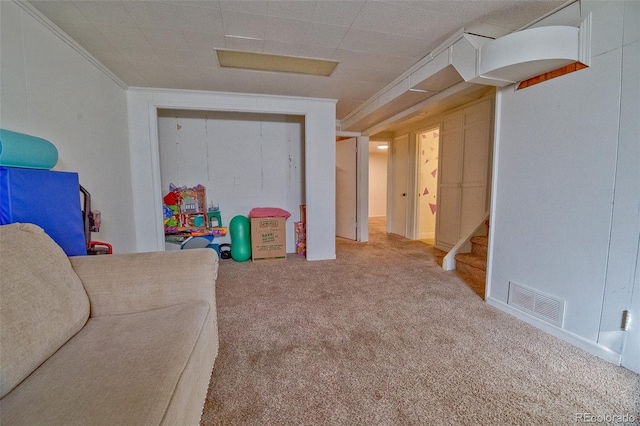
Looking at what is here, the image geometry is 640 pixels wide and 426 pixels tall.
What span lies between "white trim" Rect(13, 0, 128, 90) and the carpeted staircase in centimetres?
416

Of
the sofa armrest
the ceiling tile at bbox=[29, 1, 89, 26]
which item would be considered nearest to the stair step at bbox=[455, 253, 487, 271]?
the sofa armrest

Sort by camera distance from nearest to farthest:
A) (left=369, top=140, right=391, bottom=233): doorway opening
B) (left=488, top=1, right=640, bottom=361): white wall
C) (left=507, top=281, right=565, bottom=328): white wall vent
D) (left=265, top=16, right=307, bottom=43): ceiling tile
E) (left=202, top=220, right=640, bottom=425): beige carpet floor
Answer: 1. (left=202, top=220, right=640, bottom=425): beige carpet floor
2. (left=488, top=1, right=640, bottom=361): white wall
3. (left=507, top=281, right=565, bottom=328): white wall vent
4. (left=265, top=16, right=307, bottom=43): ceiling tile
5. (left=369, top=140, right=391, bottom=233): doorway opening

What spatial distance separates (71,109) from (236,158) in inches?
83.1

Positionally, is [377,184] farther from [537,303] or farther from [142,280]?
[142,280]

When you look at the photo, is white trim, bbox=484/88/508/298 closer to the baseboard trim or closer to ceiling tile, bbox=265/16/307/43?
the baseboard trim

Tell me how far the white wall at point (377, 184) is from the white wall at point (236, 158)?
4.90 metres

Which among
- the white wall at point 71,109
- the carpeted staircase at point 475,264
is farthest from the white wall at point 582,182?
the white wall at point 71,109

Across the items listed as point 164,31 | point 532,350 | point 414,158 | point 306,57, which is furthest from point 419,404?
point 414,158

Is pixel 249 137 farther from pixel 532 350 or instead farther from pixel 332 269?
pixel 532 350

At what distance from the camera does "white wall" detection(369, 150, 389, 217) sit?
883 centimetres

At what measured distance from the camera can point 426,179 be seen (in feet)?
16.6

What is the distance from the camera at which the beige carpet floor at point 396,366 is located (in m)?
1.24

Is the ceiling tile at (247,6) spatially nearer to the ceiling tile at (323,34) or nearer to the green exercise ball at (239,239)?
the ceiling tile at (323,34)

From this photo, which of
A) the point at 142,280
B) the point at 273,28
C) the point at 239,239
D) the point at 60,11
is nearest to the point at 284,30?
the point at 273,28
